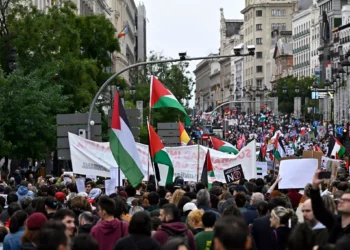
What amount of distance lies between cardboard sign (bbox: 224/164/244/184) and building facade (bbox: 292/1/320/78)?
147 metres

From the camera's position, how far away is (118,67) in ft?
369

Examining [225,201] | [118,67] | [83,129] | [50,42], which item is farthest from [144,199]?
[118,67]

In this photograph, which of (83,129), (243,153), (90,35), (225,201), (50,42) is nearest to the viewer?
(225,201)

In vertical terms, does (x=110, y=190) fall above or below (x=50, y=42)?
below

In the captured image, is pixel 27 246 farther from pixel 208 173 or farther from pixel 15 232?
pixel 208 173

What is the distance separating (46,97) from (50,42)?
7.63 m

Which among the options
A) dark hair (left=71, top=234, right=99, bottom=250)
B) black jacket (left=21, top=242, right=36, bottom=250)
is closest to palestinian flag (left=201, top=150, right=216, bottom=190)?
black jacket (left=21, top=242, right=36, bottom=250)

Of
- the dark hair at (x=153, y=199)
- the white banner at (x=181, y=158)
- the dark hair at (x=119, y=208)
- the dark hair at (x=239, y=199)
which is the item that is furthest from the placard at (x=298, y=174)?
the white banner at (x=181, y=158)

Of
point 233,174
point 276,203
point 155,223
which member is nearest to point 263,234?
point 155,223

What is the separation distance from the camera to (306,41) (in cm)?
18900

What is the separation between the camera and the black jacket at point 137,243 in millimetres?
11000

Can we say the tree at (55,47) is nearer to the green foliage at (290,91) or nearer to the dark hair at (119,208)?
the dark hair at (119,208)

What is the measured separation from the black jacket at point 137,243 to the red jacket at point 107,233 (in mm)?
1196

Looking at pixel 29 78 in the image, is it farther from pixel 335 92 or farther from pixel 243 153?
pixel 335 92
